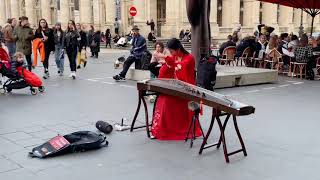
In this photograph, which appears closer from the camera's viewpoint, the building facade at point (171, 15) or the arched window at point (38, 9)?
the building facade at point (171, 15)

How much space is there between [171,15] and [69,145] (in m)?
30.1

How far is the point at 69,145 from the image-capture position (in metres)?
6.13

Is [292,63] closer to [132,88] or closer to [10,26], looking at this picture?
[132,88]

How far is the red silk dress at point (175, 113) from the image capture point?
6875mm

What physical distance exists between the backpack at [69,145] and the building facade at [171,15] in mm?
28536

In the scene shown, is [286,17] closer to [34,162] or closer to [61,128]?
[61,128]

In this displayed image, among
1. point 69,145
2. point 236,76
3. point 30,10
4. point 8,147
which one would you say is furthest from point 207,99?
point 30,10

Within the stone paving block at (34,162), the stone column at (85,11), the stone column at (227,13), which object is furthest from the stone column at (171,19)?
the stone paving block at (34,162)

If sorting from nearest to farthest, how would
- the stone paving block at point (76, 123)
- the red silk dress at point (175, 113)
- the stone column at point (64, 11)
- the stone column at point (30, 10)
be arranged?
the red silk dress at point (175, 113)
the stone paving block at point (76, 123)
the stone column at point (64, 11)
the stone column at point (30, 10)

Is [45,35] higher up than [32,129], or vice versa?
[45,35]

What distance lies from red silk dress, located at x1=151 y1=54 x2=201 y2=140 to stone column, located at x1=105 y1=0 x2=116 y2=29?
3464cm

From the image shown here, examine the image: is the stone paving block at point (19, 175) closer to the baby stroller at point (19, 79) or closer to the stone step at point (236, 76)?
the baby stroller at point (19, 79)

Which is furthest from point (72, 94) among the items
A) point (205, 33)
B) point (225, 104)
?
point (225, 104)

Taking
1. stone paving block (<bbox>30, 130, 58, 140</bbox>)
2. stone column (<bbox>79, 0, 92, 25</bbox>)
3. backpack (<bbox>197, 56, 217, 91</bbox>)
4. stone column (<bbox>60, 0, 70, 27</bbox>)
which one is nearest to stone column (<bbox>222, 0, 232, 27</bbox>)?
stone column (<bbox>79, 0, 92, 25</bbox>)
